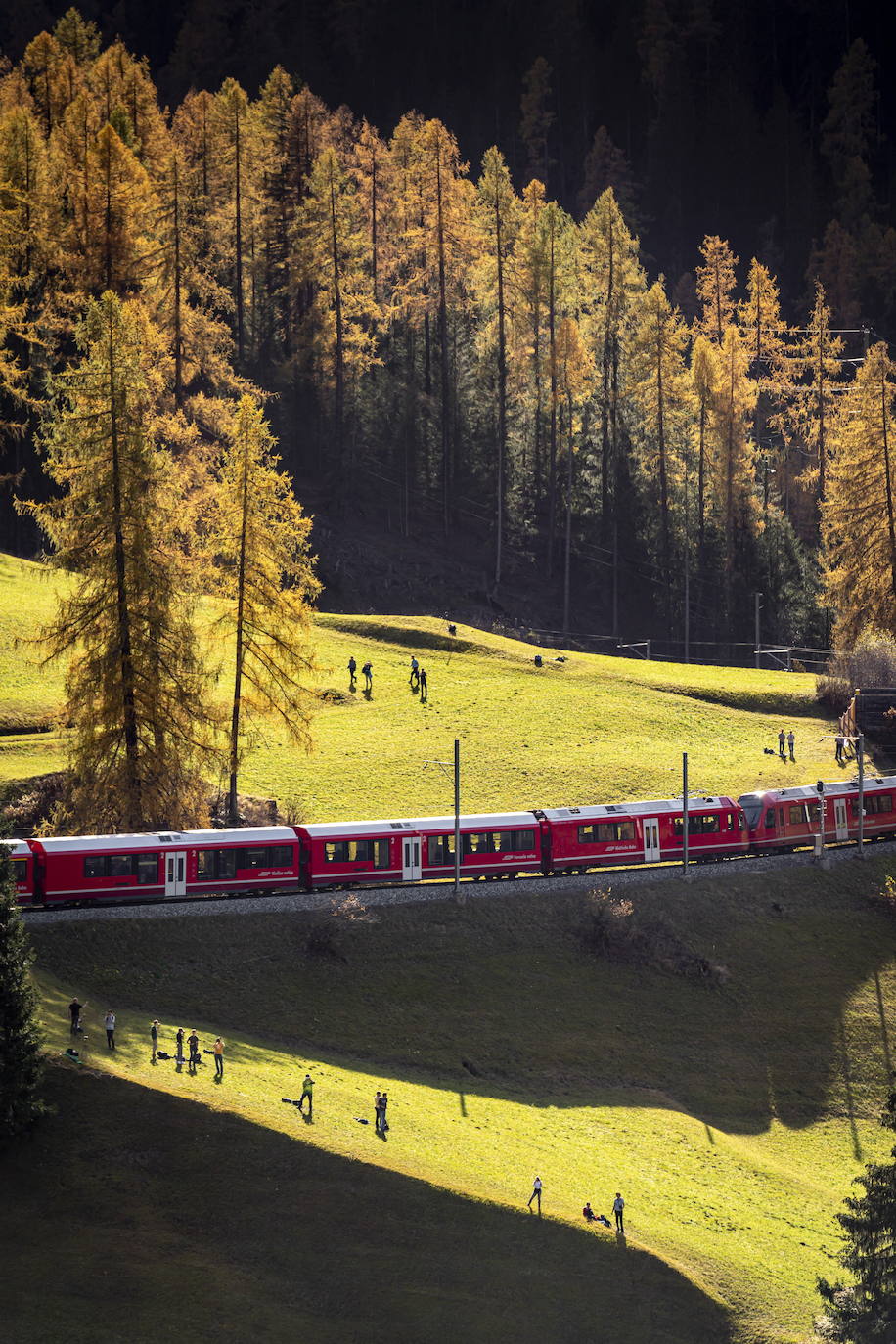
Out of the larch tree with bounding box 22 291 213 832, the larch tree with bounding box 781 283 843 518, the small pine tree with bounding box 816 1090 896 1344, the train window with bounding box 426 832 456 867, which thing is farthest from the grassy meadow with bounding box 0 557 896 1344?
the larch tree with bounding box 781 283 843 518

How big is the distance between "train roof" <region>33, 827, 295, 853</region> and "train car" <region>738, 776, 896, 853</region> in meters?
19.8

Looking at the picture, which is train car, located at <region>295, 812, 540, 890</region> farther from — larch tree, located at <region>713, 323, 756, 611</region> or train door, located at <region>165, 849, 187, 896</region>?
larch tree, located at <region>713, 323, 756, 611</region>

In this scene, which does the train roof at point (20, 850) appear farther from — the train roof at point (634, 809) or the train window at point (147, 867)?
the train roof at point (634, 809)

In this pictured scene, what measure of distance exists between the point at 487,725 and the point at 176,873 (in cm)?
2498

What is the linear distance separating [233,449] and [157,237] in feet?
102

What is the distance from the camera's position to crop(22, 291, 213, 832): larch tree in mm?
54969

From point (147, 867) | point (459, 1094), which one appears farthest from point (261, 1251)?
point (147, 867)

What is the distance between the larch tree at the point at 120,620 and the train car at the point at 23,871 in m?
4.40

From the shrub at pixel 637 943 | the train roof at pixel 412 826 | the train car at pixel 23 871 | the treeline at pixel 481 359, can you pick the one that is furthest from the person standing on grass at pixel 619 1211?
the treeline at pixel 481 359

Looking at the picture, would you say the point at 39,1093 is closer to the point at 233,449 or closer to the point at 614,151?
the point at 233,449

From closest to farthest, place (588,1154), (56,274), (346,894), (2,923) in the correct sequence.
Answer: (2,923), (588,1154), (346,894), (56,274)

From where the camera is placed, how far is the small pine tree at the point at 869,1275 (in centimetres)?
3912

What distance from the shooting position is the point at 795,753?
7575cm

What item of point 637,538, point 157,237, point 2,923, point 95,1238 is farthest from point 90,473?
point 637,538
